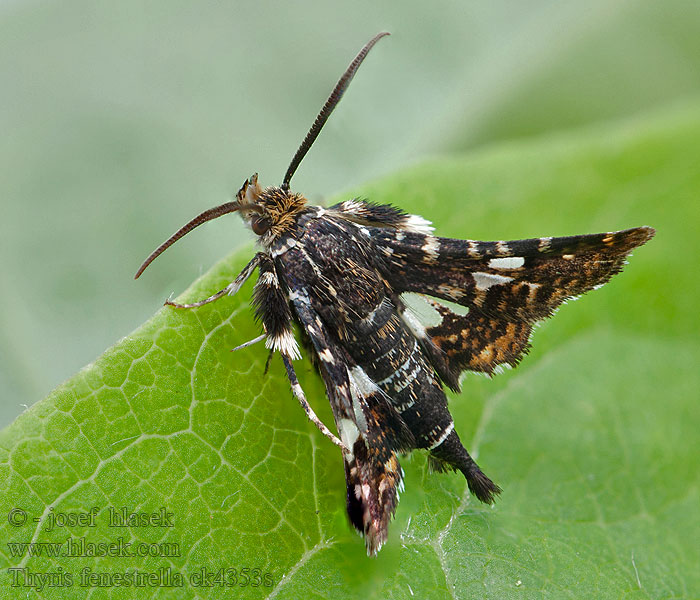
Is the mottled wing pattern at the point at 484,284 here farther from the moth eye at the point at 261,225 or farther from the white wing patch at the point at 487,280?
the moth eye at the point at 261,225

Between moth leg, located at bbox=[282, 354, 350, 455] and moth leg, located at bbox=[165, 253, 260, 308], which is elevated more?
moth leg, located at bbox=[165, 253, 260, 308]

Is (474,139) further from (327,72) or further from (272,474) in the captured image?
(272,474)

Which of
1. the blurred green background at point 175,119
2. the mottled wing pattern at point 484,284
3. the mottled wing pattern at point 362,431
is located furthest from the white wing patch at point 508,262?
the blurred green background at point 175,119

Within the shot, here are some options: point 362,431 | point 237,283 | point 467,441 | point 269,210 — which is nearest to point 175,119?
point 269,210

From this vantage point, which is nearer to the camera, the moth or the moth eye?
the moth

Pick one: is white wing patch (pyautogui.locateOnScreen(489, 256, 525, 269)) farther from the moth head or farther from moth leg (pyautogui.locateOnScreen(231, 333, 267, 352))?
moth leg (pyautogui.locateOnScreen(231, 333, 267, 352))

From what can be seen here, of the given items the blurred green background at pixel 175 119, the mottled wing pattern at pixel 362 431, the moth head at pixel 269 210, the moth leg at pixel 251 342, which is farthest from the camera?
the blurred green background at pixel 175 119

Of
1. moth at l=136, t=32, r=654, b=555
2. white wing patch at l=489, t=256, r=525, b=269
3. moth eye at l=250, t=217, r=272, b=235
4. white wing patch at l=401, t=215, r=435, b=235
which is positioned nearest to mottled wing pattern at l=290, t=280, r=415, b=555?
moth at l=136, t=32, r=654, b=555
